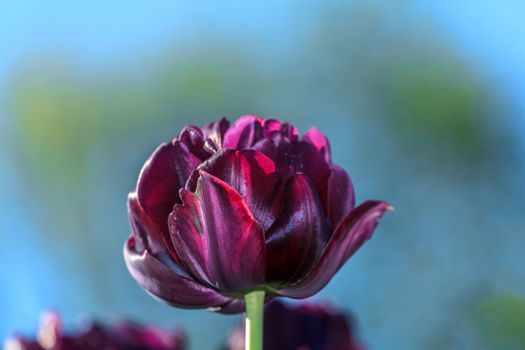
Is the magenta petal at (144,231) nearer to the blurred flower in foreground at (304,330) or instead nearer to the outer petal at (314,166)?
the outer petal at (314,166)

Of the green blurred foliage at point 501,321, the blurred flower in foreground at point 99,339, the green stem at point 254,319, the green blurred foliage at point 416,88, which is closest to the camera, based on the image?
the green stem at point 254,319

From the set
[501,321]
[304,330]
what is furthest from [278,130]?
[501,321]

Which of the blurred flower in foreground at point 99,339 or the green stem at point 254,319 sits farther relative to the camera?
the blurred flower in foreground at point 99,339

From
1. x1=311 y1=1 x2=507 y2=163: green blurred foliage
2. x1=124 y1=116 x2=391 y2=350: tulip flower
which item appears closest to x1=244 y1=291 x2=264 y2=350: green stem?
x1=124 y1=116 x2=391 y2=350: tulip flower

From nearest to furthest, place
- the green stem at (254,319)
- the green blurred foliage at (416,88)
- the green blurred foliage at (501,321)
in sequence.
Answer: the green stem at (254,319), the green blurred foliage at (501,321), the green blurred foliage at (416,88)

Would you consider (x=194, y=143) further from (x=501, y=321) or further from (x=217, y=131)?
(x=501, y=321)

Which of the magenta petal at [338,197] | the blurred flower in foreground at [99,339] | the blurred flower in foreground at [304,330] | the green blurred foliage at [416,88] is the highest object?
the green blurred foliage at [416,88]

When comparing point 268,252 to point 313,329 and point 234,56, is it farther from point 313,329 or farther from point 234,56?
point 234,56

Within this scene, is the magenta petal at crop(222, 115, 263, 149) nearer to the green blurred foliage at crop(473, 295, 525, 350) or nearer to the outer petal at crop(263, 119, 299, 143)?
the outer petal at crop(263, 119, 299, 143)

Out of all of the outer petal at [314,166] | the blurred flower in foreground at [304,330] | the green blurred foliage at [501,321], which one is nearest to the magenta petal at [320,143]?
the outer petal at [314,166]
